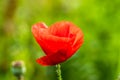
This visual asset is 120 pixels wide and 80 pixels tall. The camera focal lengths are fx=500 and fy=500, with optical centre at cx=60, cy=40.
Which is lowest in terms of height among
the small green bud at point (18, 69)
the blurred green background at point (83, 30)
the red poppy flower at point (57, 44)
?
the red poppy flower at point (57, 44)

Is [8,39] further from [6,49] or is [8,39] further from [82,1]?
[82,1]

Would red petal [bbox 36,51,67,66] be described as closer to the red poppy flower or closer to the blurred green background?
the red poppy flower

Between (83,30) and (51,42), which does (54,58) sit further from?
(83,30)

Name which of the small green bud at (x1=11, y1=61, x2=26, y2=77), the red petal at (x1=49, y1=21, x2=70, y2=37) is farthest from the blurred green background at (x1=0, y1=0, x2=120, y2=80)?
the red petal at (x1=49, y1=21, x2=70, y2=37)

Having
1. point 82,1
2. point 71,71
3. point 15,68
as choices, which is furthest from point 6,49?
point 15,68

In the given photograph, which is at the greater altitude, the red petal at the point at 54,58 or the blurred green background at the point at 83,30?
the blurred green background at the point at 83,30

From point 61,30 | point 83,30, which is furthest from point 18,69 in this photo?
point 83,30

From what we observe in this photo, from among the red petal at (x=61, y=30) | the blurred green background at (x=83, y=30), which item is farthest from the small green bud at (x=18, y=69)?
the blurred green background at (x=83, y=30)

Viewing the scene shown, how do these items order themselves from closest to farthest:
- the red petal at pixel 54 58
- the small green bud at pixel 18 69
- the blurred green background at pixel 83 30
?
the red petal at pixel 54 58, the small green bud at pixel 18 69, the blurred green background at pixel 83 30

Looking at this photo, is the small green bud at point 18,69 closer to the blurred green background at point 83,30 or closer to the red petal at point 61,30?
the red petal at point 61,30
